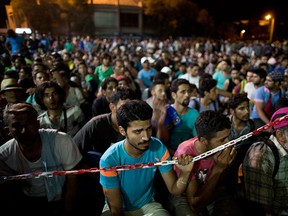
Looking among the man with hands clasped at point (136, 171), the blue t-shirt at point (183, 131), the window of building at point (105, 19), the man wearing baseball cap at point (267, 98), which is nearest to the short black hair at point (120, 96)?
the blue t-shirt at point (183, 131)

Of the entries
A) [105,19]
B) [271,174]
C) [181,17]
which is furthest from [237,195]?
[105,19]

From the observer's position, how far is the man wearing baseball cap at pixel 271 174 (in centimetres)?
271

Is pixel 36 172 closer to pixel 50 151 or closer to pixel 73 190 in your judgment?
pixel 50 151

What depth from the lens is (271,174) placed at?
2715 millimetres

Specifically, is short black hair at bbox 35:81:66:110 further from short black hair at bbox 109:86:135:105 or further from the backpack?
the backpack

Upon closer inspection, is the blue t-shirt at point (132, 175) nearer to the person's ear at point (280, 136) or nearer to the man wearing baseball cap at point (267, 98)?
the person's ear at point (280, 136)

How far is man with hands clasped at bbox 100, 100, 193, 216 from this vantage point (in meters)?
2.56

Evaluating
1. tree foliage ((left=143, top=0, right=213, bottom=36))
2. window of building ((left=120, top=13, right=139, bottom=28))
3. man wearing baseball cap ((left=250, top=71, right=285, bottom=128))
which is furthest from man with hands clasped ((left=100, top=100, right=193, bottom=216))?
window of building ((left=120, top=13, right=139, bottom=28))

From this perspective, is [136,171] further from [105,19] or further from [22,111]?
[105,19]

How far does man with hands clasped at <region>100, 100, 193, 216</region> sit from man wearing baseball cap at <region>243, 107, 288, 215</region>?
0.74m

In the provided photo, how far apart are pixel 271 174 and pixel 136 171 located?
1.31 meters

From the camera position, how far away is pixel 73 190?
9.82 feet

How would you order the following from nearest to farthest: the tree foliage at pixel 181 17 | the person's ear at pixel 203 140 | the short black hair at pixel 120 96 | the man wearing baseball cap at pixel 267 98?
the person's ear at pixel 203 140
the short black hair at pixel 120 96
the man wearing baseball cap at pixel 267 98
the tree foliage at pixel 181 17

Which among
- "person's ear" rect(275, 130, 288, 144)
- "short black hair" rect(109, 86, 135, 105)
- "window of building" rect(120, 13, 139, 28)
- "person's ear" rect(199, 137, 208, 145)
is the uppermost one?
"window of building" rect(120, 13, 139, 28)
